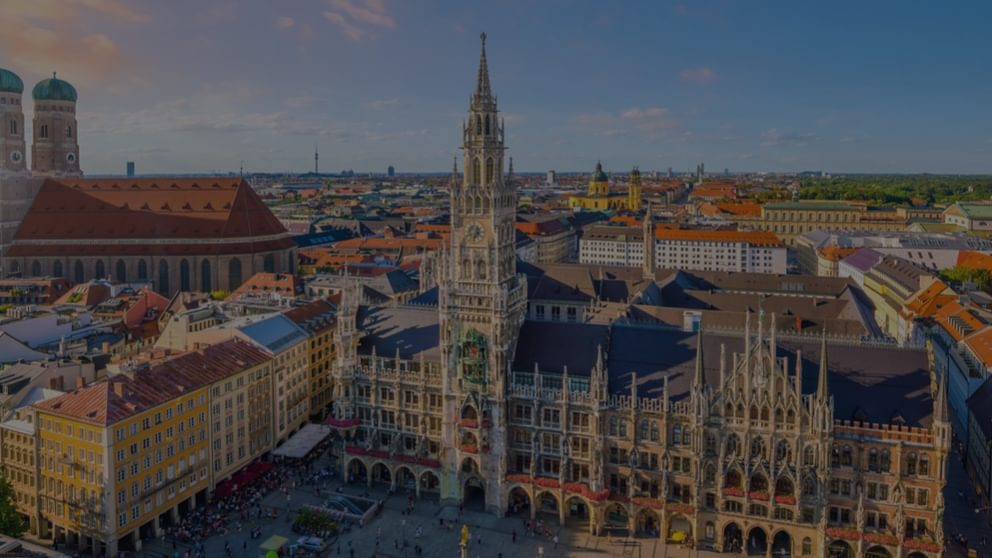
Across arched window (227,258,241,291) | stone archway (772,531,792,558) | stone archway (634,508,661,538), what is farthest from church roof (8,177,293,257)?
stone archway (772,531,792,558)

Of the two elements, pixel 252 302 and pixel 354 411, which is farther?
pixel 252 302

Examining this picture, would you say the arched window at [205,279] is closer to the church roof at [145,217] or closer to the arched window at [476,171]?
the church roof at [145,217]

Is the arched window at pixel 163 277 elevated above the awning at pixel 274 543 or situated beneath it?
elevated above

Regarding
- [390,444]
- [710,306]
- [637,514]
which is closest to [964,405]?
[710,306]

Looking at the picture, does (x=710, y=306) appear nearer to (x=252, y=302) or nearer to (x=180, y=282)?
(x=252, y=302)

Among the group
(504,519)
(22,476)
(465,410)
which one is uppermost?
(465,410)

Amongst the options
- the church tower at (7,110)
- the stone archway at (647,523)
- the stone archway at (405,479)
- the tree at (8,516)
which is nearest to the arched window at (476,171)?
the stone archway at (405,479)
